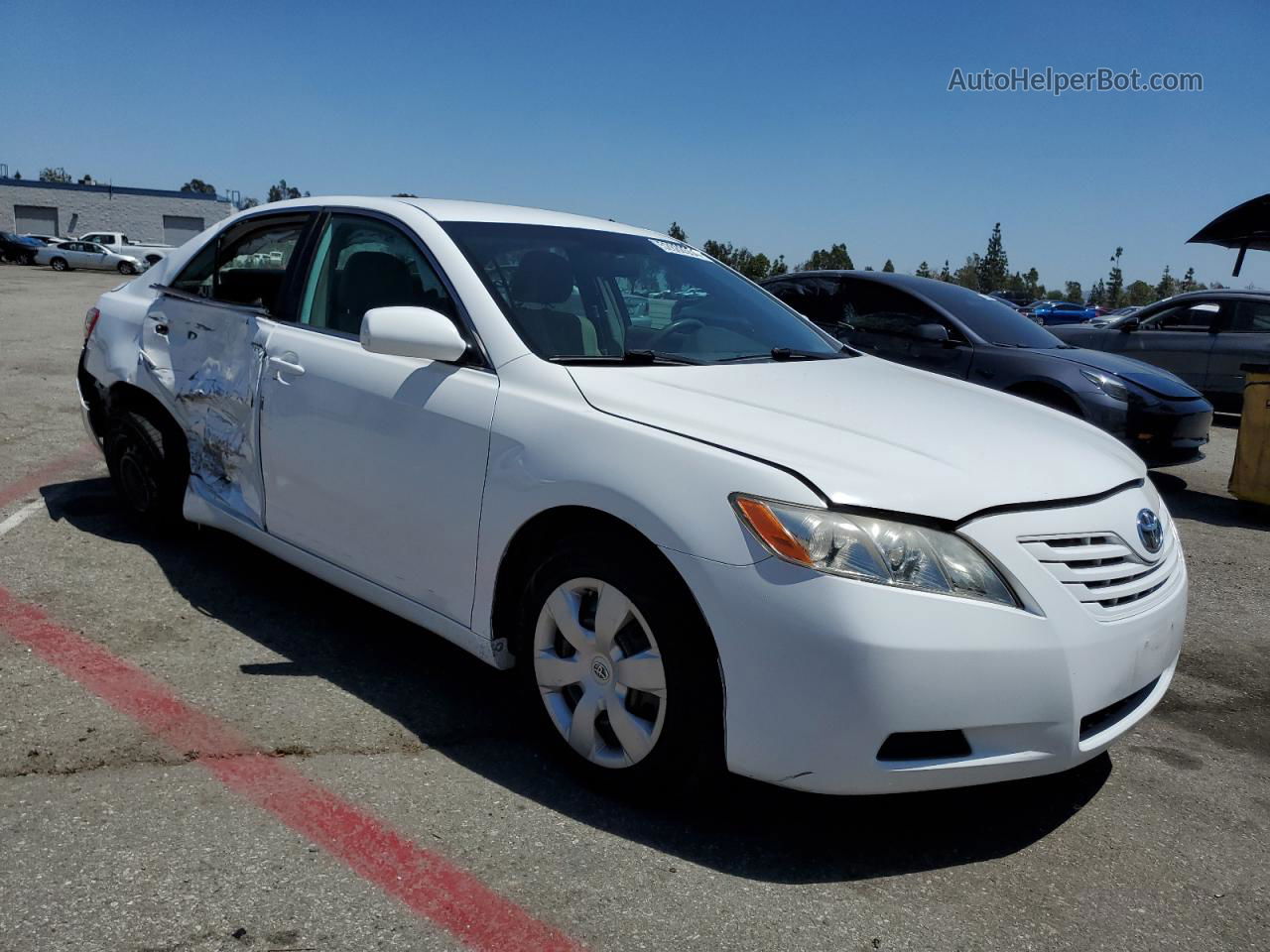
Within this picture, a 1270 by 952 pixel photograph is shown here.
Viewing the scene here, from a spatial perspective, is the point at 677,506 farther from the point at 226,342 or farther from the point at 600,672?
the point at 226,342

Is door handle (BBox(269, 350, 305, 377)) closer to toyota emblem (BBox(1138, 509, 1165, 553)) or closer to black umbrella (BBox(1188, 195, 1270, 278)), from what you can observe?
toyota emblem (BBox(1138, 509, 1165, 553))

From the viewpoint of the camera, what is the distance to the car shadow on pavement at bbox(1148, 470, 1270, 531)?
738 centimetres

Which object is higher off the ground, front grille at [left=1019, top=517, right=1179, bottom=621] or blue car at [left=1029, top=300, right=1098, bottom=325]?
blue car at [left=1029, top=300, right=1098, bottom=325]

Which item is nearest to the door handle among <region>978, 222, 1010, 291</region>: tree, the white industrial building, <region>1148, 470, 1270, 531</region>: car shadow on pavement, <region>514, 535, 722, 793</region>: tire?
<region>514, 535, 722, 793</region>: tire

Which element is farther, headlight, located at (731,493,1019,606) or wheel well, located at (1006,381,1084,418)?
wheel well, located at (1006,381,1084,418)

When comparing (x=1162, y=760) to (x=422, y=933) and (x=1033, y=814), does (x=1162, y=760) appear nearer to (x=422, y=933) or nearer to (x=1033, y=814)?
(x=1033, y=814)

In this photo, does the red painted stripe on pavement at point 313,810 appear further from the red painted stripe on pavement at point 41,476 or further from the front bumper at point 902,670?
the red painted stripe on pavement at point 41,476

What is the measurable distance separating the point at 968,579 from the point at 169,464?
11.8 ft

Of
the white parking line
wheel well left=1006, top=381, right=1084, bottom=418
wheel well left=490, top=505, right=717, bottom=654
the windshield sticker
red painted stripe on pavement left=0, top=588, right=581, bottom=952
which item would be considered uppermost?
the windshield sticker

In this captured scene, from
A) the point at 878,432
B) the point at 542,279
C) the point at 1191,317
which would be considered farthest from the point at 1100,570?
the point at 1191,317

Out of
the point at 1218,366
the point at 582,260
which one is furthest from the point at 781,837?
the point at 1218,366

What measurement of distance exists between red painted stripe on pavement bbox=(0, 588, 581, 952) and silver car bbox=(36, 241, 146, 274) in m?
46.8

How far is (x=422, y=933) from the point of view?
7.54 ft

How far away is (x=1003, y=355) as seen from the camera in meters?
7.75
